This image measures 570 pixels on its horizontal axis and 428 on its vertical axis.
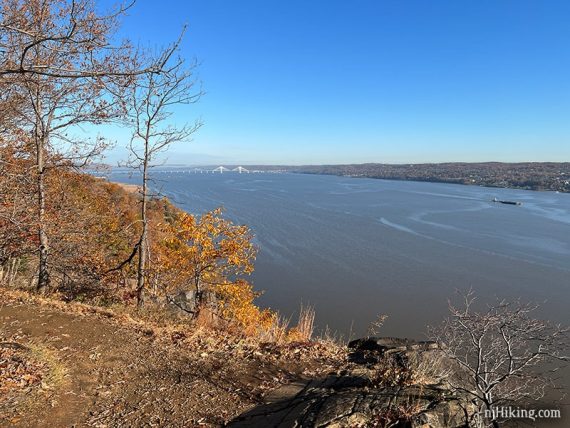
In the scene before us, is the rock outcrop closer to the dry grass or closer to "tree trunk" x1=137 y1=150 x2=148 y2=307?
the dry grass

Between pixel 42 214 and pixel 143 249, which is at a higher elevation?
pixel 42 214

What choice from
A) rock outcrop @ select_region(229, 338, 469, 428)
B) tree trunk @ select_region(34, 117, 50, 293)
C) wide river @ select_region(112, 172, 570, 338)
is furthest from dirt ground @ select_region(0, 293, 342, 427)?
wide river @ select_region(112, 172, 570, 338)

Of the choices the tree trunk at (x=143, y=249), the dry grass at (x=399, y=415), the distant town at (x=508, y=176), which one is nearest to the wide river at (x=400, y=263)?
the tree trunk at (x=143, y=249)

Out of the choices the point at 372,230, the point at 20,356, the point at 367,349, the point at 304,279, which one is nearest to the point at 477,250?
the point at 372,230

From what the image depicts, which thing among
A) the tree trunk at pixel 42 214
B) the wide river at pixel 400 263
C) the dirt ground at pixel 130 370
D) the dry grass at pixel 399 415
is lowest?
the wide river at pixel 400 263

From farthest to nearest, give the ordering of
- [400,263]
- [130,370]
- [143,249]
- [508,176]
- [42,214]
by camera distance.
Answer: [508,176], [400,263], [143,249], [42,214], [130,370]

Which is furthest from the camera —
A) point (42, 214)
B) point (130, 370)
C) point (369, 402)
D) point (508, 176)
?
point (508, 176)

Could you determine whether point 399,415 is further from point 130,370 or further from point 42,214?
point 42,214

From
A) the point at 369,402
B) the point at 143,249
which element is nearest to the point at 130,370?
the point at 369,402

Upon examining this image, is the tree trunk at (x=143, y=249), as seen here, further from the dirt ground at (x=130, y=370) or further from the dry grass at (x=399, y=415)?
the dry grass at (x=399, y=415)
